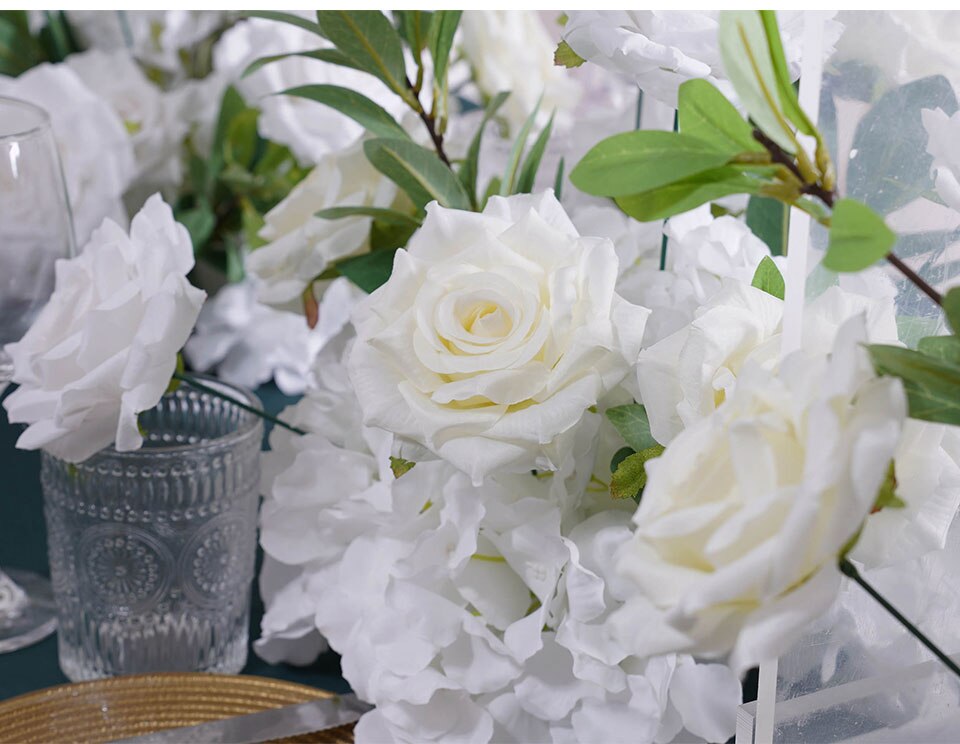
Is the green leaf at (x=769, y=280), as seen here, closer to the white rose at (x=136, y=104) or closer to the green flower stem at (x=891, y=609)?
the green flower stem at (x=891, y=609)

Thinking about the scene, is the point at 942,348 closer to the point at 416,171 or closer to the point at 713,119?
the point at 713,119

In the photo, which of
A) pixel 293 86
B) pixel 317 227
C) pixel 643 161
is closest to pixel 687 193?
pixel 643 161

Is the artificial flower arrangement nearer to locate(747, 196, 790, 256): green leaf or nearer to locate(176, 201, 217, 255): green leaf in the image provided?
locate(747, 196, 790, 256): green leaf

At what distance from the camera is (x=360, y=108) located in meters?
0.42

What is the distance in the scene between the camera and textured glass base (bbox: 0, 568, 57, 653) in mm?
484

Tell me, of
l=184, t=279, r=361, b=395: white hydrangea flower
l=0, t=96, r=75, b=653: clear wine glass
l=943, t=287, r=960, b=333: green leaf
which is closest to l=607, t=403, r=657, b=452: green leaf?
l=943, t=287, r=960, b=333: green leaf

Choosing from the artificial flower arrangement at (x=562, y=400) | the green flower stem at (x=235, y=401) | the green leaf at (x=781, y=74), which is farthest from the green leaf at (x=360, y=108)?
the green leaf at (x=781, y=74)

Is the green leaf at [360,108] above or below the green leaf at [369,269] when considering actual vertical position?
above

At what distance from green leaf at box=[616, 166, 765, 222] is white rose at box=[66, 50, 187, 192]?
50 cm

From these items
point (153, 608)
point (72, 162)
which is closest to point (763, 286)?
point (153, 608)

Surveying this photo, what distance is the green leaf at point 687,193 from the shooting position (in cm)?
23

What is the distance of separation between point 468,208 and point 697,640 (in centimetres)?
24

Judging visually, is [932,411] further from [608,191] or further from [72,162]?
[72,162]

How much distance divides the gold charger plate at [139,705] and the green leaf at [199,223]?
32cm
